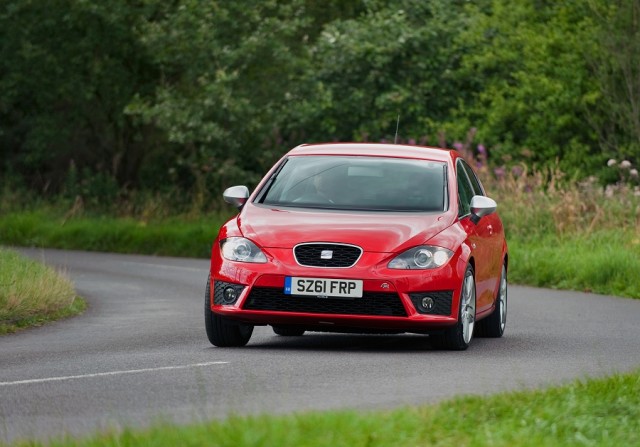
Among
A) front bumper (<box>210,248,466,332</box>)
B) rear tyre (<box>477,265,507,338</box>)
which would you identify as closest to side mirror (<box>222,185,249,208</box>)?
front bumper (<box>210,248,466,332</box>)

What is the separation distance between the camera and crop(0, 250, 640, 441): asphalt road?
30.3 feet

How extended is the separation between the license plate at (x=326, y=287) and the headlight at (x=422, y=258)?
316 mm

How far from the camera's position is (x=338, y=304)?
41.3ft

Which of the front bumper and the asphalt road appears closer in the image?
the asphalt road

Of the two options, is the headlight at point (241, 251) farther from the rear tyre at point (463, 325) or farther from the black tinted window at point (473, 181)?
the black tinted window at point (473, 181)

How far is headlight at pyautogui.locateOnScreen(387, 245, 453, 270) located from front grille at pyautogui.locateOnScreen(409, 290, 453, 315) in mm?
208

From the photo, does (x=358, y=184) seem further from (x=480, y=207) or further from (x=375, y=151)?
(x=480, y=207)

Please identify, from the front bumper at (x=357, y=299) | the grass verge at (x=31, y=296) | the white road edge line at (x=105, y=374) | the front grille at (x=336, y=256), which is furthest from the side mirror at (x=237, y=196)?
the grass verge at (x=31, y=296)

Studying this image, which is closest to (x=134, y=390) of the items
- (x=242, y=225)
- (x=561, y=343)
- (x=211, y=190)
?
(x=242, y=225)

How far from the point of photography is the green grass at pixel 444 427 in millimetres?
7336

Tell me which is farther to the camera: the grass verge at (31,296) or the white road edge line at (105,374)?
the grass verge at (31,296)

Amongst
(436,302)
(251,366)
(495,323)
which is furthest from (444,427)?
(495,323)

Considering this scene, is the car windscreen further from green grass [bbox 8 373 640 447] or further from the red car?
green grass [bbox 8 373 640 447]

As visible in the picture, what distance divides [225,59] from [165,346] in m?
21.3
